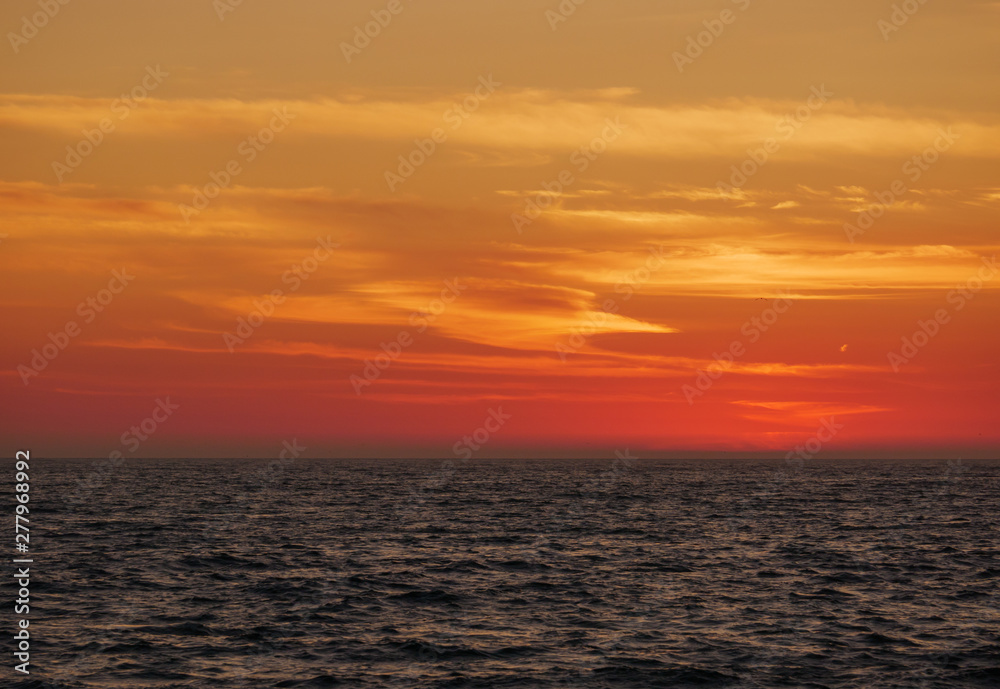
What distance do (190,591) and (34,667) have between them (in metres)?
11.5

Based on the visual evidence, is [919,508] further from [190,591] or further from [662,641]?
Result: [190,591]

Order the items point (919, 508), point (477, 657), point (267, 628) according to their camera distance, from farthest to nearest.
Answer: point (919, 508) → point (267, 628) → point (477, 657)

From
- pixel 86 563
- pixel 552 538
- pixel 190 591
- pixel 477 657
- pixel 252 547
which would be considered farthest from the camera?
pixel 552 538

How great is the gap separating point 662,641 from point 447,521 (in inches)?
1610

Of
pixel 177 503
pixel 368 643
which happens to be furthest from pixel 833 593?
pixel 177 503

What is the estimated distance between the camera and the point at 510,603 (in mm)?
36906

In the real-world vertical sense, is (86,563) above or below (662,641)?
above

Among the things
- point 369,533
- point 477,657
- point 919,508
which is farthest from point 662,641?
point 919,508

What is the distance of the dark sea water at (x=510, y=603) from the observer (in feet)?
90.4

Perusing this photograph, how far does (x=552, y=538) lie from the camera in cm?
5878

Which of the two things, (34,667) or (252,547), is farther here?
(252,547)

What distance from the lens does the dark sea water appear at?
90.4ft

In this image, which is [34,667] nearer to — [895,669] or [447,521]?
[895,669]

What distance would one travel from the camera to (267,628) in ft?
106
